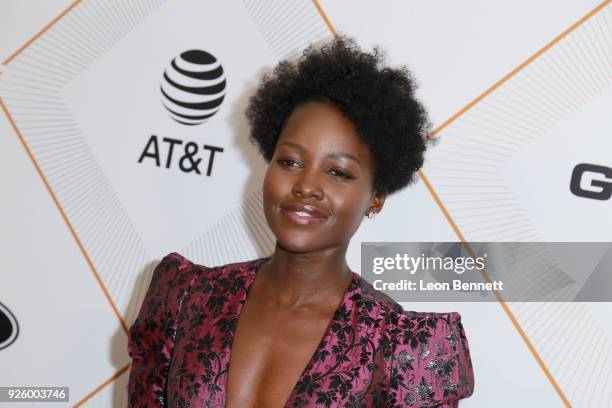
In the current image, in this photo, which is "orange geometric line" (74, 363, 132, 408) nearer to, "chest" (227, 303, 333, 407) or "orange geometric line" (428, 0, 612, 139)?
"chest" (227, 303, 333, 407)

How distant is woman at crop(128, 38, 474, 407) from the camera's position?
1.18m

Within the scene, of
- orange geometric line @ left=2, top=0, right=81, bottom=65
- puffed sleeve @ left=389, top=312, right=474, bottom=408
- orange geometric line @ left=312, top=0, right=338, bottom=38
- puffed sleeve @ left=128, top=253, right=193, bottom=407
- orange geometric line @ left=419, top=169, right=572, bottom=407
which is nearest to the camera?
puffed sleeve @ left=389, top=312, right=474, bottom=408

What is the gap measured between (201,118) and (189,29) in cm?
22

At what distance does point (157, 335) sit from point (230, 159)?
0.63 meters

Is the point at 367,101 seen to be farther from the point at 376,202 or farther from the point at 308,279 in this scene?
the point at 308,279

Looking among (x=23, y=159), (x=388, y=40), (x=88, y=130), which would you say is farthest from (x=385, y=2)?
(x=23, y=159)

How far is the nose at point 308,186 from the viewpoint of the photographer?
1.18 m

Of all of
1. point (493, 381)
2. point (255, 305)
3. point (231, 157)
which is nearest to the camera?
point (255, 305)

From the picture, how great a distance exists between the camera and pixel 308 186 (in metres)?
1.18

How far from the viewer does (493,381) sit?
1.69m

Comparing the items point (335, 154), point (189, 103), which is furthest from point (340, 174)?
point (189, 103)

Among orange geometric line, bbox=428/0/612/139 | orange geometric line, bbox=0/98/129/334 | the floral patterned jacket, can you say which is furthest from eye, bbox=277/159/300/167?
orange geometric line, bbox=0/98/129/334

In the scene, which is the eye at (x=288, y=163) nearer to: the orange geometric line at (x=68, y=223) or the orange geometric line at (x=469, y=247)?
the orange geometric line at (x=469, y=247)

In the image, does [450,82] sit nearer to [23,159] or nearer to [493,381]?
[493,381]
